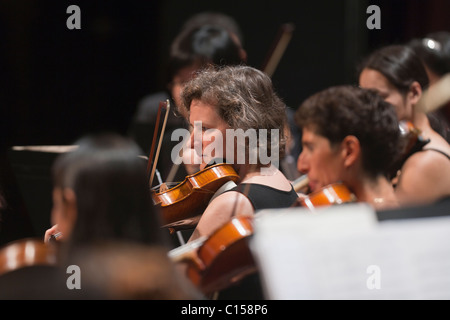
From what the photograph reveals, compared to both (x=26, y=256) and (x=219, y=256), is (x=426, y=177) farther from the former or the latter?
(x=26, y=256)

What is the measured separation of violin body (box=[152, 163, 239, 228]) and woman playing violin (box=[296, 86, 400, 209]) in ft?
0.81

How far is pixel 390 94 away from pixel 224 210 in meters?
0.87

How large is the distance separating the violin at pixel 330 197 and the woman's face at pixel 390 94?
0.71 meters

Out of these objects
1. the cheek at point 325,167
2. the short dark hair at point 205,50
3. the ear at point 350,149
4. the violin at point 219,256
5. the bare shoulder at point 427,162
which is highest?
the short dark hair at point 205,50

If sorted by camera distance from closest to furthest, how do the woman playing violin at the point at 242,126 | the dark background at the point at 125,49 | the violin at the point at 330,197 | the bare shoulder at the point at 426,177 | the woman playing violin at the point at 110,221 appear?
the woman playing violin at the point at 110,221 < the violin at the point at 330,197 < the woman playing violin at the point at 242,126 < the bare shoulder at the point at 426,177 < the dark background at the point at 125,49

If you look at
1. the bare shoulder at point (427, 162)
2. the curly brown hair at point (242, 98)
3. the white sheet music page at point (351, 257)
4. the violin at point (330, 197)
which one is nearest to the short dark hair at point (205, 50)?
the curly brown hair at point (242, 98)

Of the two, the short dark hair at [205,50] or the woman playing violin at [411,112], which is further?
the short dark hair at [205,50]

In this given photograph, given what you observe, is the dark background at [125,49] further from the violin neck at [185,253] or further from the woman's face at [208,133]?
the violin neck at [185,253]

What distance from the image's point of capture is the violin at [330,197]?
4.76 feet

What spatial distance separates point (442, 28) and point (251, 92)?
2.15 meters

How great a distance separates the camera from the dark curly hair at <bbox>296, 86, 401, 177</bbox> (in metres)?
1.56

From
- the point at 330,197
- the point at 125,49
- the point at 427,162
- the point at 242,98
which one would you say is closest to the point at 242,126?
the point at 242,98

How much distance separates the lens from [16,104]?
133 inches

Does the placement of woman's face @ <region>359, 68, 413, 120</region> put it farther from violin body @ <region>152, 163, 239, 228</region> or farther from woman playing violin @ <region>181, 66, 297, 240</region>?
violin body @ <region>152, 163, 239, 228</region>
